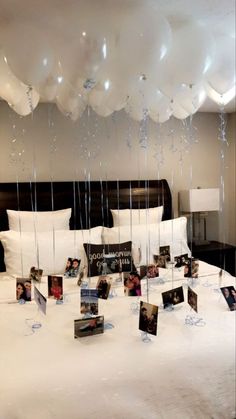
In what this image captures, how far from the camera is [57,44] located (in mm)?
1449

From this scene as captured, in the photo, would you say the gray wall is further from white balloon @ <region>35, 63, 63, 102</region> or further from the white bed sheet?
the white bed sheet

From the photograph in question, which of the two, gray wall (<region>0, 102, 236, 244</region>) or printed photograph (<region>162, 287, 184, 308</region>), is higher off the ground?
gray wall (<region>0, 102, 236, 244</region>)

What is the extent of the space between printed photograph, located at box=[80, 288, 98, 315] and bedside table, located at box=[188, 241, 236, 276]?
1539 mm

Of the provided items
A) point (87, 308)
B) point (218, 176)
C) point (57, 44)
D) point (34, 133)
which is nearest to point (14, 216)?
point (34, 133)

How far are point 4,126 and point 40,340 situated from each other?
1.63 metres

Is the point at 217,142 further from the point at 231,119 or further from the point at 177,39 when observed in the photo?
the point at 177,39

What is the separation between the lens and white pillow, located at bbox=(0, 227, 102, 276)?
7.30 ft

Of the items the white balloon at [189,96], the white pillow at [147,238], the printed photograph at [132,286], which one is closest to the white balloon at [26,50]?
the white balloon at [189,96]

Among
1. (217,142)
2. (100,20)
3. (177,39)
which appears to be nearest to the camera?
(100,20)

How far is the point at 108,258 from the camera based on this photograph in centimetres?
227

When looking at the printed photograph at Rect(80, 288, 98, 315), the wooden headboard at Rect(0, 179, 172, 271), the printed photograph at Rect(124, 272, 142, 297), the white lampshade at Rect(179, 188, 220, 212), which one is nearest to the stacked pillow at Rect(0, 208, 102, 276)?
the wooden headboard at Rect(0, 179, 172, 271)

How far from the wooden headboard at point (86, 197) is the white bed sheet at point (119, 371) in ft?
3.57

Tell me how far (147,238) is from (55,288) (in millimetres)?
855

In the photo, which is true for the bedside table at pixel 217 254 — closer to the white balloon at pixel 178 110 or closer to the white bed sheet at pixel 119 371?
the white balloon at pixel 178 110
